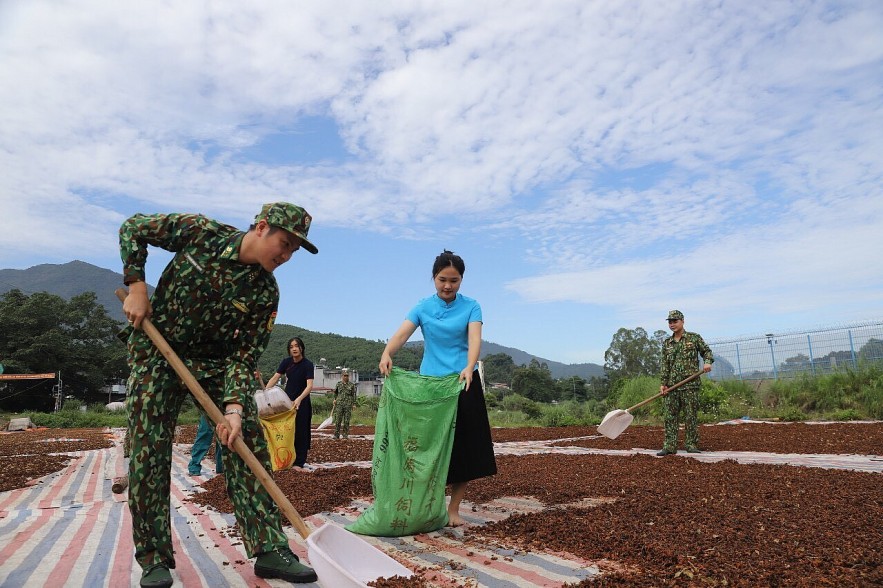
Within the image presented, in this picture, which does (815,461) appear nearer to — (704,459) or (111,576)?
(704,459)

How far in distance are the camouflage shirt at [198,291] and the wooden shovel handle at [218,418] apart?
0.09m

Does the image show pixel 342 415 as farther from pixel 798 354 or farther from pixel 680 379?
pixel 798 354

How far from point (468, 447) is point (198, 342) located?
1696mm

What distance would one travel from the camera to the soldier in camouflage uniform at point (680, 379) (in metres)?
7.21

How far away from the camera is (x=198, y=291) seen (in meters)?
2.50

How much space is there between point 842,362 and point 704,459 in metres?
12.7

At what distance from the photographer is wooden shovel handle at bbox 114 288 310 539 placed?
237 cm

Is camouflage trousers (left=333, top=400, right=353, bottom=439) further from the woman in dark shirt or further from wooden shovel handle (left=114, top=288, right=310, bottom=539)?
wooden shovel handle (left=114, top=288, right=310, bottom=539)

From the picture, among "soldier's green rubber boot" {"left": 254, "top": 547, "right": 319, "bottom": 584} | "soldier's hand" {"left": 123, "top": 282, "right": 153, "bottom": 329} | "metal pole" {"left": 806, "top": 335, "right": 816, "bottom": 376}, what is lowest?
"soldier's green rubber boot" {"left": 254, "top": 547, "right": 319, "bottom": 584}

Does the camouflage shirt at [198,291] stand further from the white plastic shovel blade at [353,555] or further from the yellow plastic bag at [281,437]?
the yellow plastic bag at [281,437]

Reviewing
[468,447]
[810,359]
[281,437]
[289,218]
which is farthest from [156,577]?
[810,359]

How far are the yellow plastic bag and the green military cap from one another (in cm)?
361

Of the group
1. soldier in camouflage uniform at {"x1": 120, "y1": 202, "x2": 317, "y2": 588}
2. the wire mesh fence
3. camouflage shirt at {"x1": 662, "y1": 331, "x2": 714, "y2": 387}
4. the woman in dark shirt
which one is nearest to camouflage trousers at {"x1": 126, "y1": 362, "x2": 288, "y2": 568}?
soldier in camouflage uniform at {"x1": 120, "y1": 202, "x2": 317, "y2": 588}

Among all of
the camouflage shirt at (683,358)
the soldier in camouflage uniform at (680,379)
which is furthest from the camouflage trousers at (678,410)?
the camouflage shirt at (683,358)
